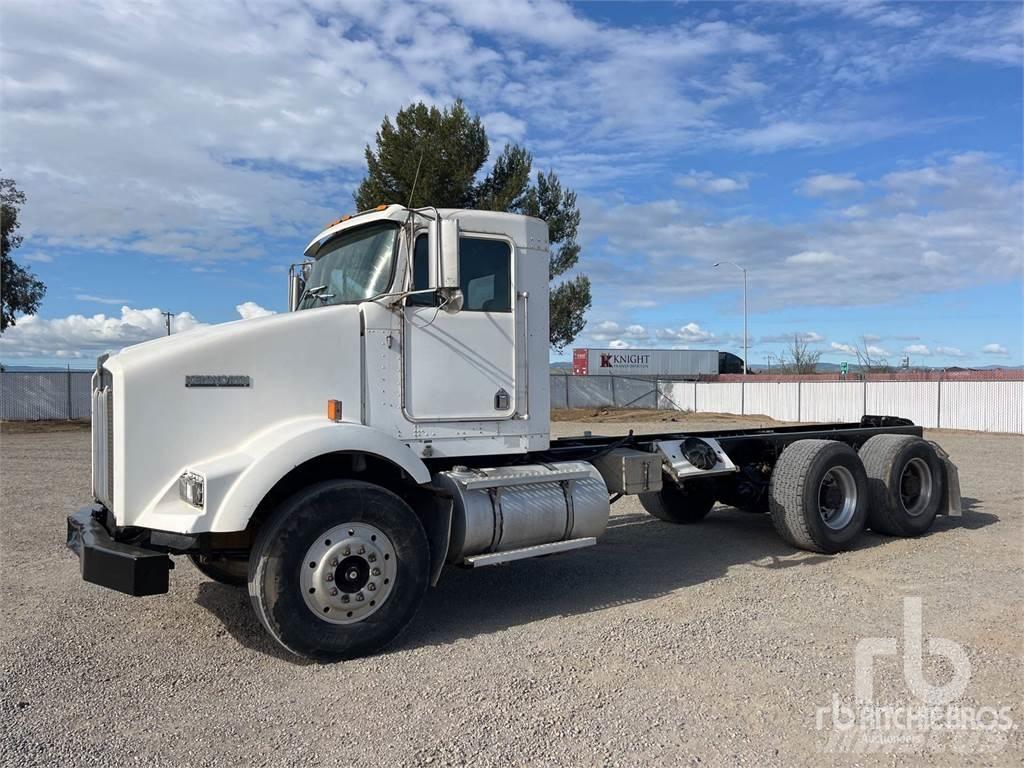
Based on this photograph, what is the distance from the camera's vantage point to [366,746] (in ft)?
12.5

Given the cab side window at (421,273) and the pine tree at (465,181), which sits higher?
the pine tree at (465,181)

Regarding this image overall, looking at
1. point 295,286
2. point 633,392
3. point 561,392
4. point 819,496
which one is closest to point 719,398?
point 633,392

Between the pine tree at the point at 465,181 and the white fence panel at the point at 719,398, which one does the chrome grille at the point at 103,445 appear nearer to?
the pine tree at the point at 465,181

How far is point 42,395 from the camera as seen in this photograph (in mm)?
30906

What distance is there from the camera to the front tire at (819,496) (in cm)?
764

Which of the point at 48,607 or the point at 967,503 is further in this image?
the point at 967,503

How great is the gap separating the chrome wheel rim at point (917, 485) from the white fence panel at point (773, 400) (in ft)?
84.3

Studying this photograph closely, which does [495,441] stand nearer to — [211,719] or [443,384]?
[443,384]

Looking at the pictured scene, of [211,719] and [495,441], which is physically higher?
[495,441]

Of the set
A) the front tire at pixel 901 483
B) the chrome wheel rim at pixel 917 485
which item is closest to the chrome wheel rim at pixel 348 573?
the front tire at pixel 901 483

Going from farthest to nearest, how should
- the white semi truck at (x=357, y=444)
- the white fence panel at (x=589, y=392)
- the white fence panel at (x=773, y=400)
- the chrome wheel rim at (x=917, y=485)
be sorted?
the white fence panel at (x=589, y=392)
the white fence panel at (x=773, y=400)
the chrome wheel rim at (x=917, y=485)
the white semi truck at (x=357, y=444)

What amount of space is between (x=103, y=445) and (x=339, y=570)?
1896mm

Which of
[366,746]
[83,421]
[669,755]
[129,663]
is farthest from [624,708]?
[83,421]

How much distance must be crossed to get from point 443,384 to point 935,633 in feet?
12.2
